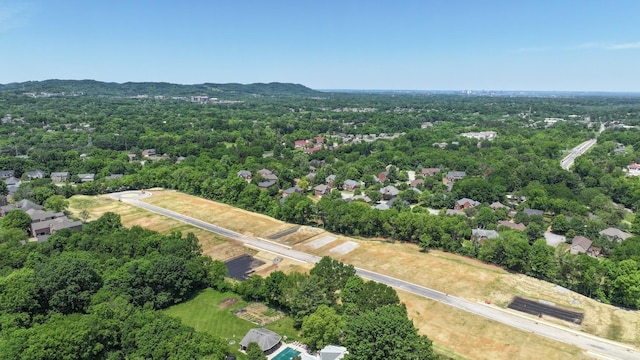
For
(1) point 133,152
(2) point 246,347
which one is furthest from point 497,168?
(1) point 133,152

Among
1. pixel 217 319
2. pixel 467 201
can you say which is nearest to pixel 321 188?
pixel 467 201

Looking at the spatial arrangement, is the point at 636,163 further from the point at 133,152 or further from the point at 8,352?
the point at 133,152

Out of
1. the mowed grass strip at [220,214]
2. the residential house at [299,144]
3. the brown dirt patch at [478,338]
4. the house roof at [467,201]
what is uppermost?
the residential house at [299,144]

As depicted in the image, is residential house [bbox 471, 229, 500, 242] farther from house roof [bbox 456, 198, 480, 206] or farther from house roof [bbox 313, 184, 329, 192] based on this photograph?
house roof [bbox 313, 184, 329, 192]

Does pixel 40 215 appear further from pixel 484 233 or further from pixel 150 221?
pixel 484 233

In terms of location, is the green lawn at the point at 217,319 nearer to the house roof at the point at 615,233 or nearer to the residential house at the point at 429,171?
the house roof at the point at 615,233

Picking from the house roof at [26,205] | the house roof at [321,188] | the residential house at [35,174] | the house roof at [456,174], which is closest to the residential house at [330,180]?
the house roof at [321,188]
